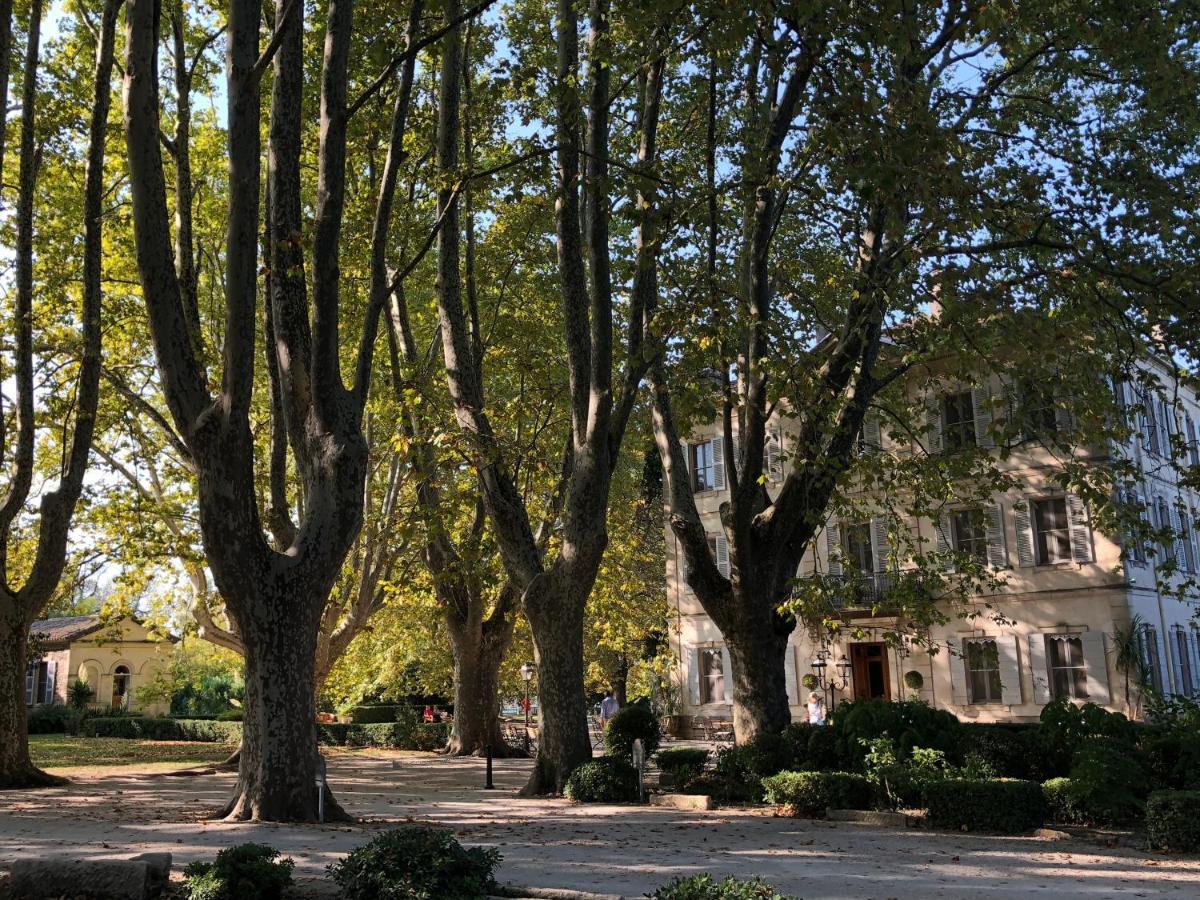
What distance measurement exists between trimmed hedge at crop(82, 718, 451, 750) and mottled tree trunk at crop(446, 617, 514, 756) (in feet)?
18.5

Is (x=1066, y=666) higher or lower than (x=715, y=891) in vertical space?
higher

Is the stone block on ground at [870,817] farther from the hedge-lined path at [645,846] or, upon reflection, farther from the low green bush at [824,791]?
the hedge-lined path at [645,846]

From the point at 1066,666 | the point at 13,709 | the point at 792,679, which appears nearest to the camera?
the point at 13,709

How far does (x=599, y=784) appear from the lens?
48.8 ft

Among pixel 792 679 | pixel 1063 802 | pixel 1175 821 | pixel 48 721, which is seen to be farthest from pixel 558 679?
pixel 48 721

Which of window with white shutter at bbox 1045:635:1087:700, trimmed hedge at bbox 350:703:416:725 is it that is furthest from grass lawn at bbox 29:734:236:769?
window with white shutter at bbox 1045:635:1087:700

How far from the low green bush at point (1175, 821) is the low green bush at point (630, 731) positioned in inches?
353

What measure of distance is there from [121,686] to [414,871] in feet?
155

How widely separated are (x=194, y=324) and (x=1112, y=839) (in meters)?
14.7

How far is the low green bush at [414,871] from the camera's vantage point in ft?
22.3

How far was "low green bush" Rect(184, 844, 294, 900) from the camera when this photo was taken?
22.8 ft

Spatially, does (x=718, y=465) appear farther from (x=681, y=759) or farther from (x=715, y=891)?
(x=715, y=891)

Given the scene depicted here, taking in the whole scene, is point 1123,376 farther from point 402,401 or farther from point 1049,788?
point 402,401

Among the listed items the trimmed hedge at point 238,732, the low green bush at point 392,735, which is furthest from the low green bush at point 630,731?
the trimmed hedge at point 238,732
